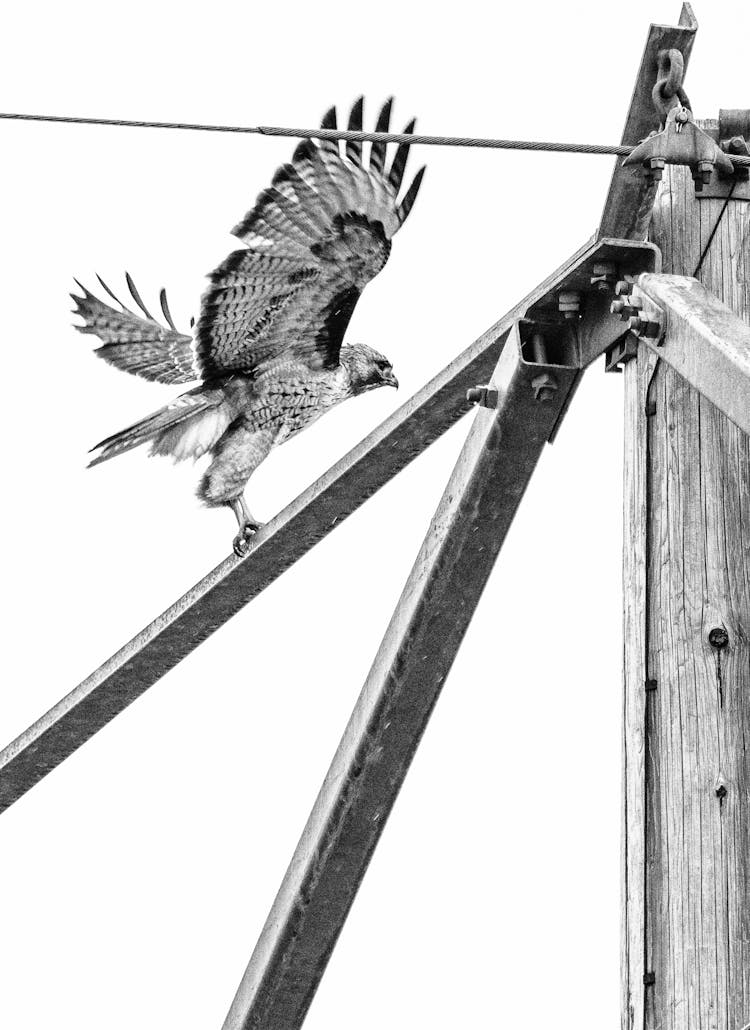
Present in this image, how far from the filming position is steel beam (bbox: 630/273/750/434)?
2.56 m

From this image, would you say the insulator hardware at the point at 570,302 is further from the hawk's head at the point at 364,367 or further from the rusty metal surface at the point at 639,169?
the hawk's head at the point at 364,367

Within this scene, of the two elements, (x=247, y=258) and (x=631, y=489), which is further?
(x=247, y=258)

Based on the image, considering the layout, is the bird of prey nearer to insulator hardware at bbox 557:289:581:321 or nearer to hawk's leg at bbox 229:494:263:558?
hawk's leg at bbox 229:494:263:558

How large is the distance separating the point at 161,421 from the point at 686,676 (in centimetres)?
345

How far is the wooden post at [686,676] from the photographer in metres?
2.71

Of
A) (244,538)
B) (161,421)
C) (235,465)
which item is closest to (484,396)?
(244,538)

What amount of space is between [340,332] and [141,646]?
6.06 ft

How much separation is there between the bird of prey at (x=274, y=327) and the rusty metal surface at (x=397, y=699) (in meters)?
1.27

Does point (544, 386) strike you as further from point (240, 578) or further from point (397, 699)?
point (240, 578)

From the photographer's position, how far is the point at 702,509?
2918 millimetres

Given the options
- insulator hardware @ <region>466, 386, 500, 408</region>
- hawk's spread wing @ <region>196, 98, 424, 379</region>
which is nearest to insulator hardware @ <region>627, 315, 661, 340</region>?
insulator hardware @ <region>466, 386, 500, 408</region>

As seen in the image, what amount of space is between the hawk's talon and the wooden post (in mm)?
1640

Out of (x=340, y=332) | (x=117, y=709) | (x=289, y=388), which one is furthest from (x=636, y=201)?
(x=289, y=388)

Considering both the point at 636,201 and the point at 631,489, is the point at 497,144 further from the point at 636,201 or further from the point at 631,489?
the point at 631,489
